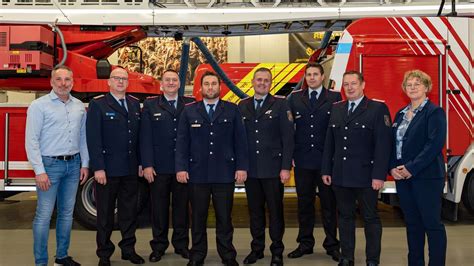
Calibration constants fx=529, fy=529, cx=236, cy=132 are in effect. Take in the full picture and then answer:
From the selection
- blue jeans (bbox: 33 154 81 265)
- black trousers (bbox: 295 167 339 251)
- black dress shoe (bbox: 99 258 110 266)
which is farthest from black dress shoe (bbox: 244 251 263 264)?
blue jeans (bbox: 33 154 81 265)

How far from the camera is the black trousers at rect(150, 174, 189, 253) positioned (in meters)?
5.57

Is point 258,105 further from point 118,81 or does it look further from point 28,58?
point 28,58

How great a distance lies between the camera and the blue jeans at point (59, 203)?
499cm

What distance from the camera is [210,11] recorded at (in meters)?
7.21

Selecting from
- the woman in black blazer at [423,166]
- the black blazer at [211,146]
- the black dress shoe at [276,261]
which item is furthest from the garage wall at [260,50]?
the woman in black blazer at [423,166]

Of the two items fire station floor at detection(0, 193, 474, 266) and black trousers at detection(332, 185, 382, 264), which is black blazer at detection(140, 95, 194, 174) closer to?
fire station floor at detection(0, 193, 474, 266)

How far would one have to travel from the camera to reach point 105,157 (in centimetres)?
529

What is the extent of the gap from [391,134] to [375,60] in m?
2.06

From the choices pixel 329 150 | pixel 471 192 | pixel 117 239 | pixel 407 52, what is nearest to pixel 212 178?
pixel 329 150

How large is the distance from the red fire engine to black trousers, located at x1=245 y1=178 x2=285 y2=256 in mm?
1904

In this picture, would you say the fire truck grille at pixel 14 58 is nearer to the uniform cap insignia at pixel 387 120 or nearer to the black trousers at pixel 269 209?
the black trousers at pixel 269 209

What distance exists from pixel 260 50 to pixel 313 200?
41.2 ft

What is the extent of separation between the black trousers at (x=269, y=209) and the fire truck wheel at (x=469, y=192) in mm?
3208

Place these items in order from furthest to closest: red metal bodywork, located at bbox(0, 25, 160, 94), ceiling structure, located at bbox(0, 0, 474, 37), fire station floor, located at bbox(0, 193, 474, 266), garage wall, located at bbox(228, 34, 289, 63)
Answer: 1. garage wall, located at bbox(228, 34, 289, 63)
2. ceiling structure, located at bbox(0, 0, 474, 37)
3. red metal bodywork, located at bbox(0, 25, 160, 94)
4. fire station floor, located at bbox(0, 193, 474, 266)
